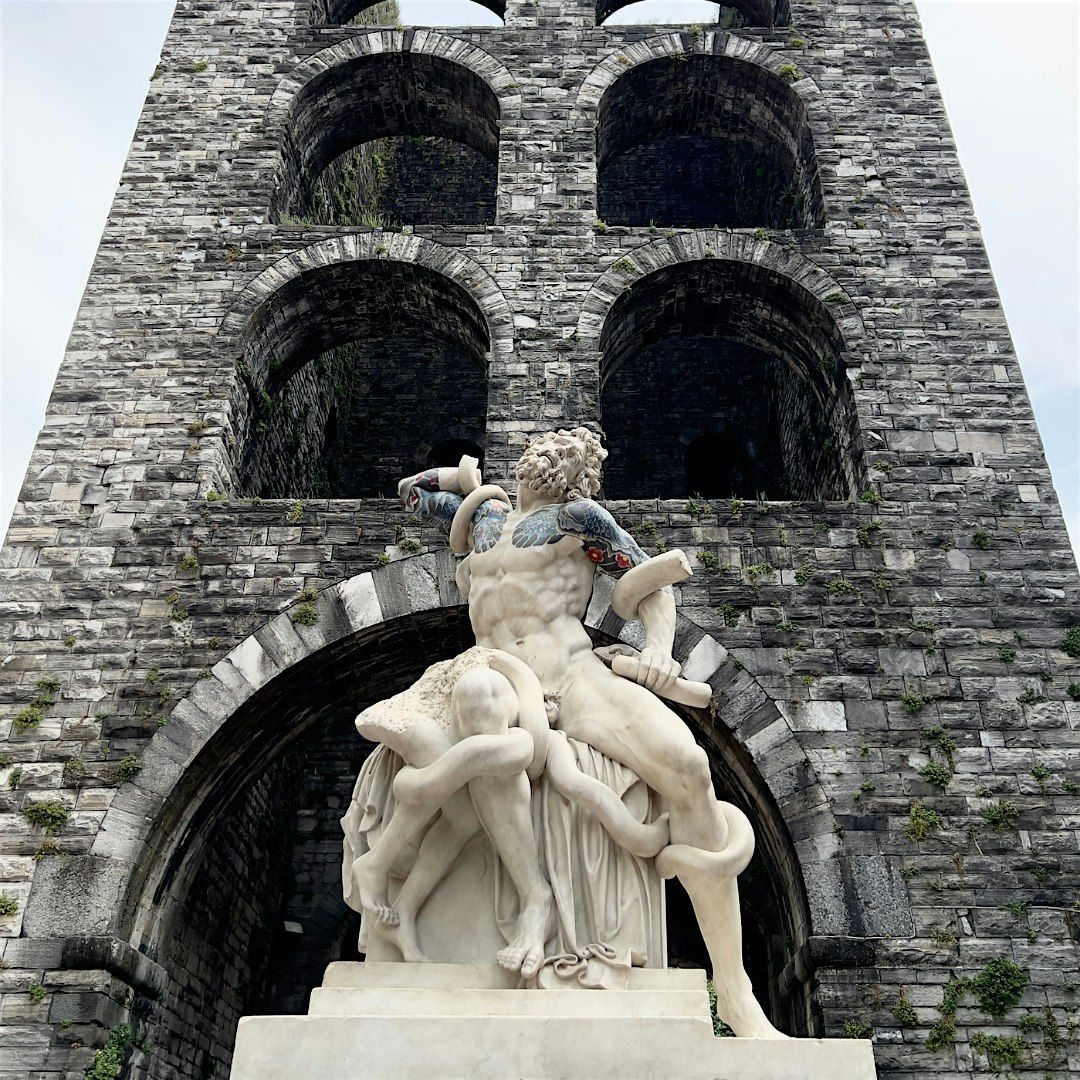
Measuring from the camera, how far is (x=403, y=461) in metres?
14.5

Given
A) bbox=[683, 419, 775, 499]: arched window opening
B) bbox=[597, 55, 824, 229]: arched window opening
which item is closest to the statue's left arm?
bbox=[597, 55, 824, 229]: arched window opening

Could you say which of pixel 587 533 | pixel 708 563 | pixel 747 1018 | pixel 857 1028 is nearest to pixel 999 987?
pixel 857 1028

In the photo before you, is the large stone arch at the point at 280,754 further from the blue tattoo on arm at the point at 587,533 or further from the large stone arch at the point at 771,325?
the blue tattoo on arm at the point at 587,533

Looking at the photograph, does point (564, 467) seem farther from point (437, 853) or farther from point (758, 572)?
point (758, 572)

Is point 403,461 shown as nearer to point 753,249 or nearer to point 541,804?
point 753,249

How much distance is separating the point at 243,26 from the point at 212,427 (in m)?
5.20

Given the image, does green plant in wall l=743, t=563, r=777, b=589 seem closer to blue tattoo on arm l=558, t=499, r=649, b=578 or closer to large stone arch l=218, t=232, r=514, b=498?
large stone arch l=218, t=232, r=514, b=498

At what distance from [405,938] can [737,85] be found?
10.3m

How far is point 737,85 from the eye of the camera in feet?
38.2

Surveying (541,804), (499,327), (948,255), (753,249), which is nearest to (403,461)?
(499,327)

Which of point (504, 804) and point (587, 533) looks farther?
point (587, 533)

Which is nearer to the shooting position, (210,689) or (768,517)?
(210,689)

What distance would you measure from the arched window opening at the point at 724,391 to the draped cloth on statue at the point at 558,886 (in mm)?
5847

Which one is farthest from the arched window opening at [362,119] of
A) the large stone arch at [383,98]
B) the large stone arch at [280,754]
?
the large stone arch at [280,754]
